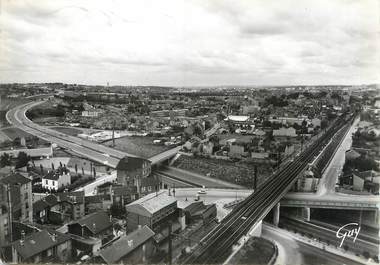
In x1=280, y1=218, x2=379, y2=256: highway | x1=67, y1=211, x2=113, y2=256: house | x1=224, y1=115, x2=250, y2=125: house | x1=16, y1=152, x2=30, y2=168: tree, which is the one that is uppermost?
x1=224, y1=115, x2=250, y2=125: house

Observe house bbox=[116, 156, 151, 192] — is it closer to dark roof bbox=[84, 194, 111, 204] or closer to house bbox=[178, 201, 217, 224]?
dark roof bbox=[84, 194, 111, 204]

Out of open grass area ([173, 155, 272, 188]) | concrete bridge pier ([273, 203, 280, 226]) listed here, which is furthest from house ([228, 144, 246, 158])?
concrete bridge pier ([273, 203, 280, 226])

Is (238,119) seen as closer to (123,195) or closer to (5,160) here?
(123,195)

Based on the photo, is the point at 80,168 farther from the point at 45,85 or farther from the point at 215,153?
the point at 215,153

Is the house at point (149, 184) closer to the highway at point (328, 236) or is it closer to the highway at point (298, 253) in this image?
the highway at point (298, 253)

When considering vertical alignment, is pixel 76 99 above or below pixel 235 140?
above

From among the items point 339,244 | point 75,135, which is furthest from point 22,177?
point 339,244
